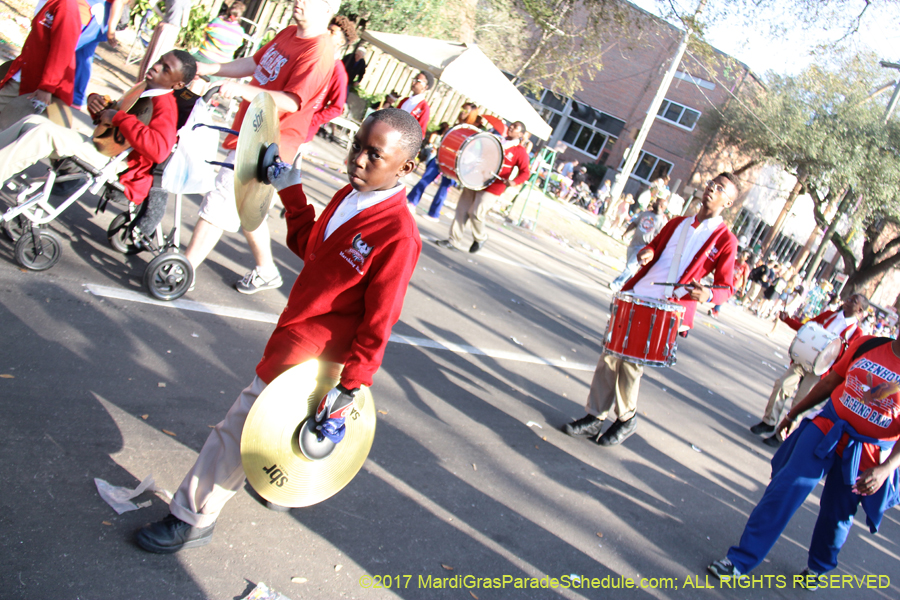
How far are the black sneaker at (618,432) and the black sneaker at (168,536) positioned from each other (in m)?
3.64

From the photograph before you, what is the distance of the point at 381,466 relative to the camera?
426cm

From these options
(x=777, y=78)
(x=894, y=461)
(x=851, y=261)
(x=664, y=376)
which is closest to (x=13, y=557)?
(x=894, y=461)

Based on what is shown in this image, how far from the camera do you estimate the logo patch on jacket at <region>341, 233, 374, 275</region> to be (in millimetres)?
2645

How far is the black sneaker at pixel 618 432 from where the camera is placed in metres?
5.68

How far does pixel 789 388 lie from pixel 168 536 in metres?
7.11

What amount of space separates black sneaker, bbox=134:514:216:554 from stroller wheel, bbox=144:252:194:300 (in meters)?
2.44

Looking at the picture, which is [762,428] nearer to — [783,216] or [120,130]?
[120,130]

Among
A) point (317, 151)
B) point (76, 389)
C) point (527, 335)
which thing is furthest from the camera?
point (317, 151)

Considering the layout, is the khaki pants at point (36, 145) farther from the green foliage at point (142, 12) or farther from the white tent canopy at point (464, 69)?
the white tent canopy at point (464, 69)

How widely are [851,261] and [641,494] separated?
33931 mm

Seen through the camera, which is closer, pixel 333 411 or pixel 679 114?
pixel 333 411

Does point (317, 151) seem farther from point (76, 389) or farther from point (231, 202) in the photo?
point (76, 389)

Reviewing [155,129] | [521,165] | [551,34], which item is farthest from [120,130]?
[551,34]

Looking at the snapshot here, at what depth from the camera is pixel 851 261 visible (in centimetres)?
3369
